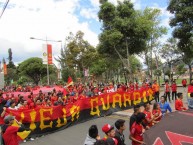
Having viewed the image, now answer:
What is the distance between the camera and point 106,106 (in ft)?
57.5

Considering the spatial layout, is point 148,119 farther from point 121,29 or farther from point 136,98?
point 121,29

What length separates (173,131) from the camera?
5586 millimetres

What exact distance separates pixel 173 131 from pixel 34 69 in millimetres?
81059

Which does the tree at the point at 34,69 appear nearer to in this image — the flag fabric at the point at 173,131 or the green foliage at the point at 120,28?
the green foliage at the point at 120,28

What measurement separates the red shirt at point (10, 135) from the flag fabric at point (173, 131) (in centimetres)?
343

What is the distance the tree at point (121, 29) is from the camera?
30.1 m

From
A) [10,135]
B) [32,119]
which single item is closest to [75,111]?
[32,119]

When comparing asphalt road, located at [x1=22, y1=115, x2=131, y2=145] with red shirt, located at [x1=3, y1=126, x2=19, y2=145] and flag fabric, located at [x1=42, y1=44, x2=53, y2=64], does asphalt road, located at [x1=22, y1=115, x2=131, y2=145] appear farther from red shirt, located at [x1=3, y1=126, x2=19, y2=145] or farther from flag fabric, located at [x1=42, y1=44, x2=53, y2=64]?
flag fabric, located at [x1=42, y1=44, x2=53, y2=64]

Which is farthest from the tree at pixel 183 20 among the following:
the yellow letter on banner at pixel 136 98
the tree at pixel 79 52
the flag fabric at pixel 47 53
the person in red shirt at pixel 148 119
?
the tree at pixel 79 52

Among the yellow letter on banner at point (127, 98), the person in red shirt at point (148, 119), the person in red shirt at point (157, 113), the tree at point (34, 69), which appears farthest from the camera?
the tree at point (34, 69)

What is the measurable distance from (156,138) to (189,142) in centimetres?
66

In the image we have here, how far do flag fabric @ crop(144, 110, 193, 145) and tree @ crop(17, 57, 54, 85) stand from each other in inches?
3077

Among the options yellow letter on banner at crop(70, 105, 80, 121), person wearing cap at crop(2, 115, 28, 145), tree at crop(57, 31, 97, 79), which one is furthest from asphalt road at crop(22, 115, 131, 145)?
tree at crop(57, 31, 97, 79)

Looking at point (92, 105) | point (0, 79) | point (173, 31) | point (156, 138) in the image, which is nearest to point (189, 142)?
point (156, 138)
